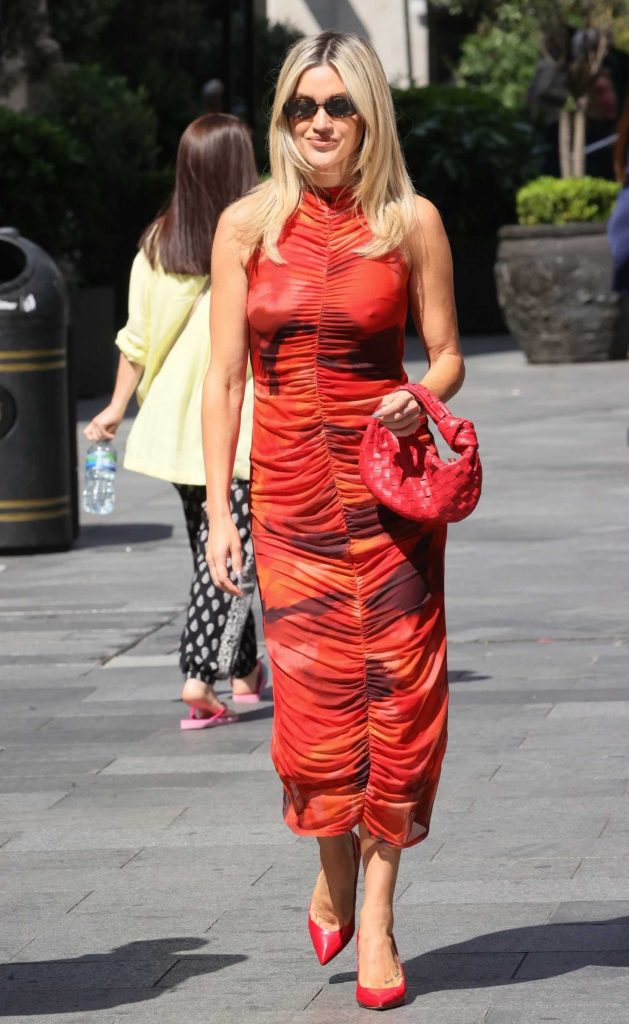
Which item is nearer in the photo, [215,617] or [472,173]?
[215,617]

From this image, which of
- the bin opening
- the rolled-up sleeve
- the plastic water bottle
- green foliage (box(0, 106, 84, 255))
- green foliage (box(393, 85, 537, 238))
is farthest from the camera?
green foliage (box(393, 85, 537, 238))

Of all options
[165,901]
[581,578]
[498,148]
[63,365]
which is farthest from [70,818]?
[498,148]

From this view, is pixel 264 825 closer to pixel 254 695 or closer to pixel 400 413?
pixel 254 695

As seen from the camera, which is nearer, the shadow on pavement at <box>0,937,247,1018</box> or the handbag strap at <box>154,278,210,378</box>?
the shadow on pavement at <box>0,937,247,1018</box>

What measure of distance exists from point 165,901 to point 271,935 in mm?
359

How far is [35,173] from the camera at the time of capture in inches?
626

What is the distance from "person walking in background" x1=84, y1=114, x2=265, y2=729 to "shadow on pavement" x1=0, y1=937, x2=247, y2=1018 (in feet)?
6.86

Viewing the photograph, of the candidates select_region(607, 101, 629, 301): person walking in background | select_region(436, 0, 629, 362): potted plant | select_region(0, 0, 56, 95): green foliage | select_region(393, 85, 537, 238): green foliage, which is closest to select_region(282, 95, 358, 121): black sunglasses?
select_region(607, 101, 629, 301): person walking in background

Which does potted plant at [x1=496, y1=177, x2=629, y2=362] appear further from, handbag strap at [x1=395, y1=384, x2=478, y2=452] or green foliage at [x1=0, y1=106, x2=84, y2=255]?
handbag strap at [x1=395, y1=384, x2=478, y2=452]

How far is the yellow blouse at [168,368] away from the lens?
6508 mm

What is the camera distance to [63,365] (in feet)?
32.3

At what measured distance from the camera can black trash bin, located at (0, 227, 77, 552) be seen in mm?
9625

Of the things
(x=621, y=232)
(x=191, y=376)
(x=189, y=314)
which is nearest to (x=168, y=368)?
(x=191, y=376)

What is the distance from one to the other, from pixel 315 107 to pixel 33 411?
232 inches
